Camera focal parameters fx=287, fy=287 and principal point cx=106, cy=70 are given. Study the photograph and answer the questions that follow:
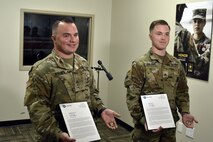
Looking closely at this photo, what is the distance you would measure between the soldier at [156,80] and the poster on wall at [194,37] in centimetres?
74

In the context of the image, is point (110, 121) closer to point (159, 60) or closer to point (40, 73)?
point (40, 73)

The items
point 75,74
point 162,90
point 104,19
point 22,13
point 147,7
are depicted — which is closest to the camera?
point 75,74

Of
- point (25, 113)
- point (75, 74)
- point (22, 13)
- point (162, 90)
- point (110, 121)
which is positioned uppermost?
point (22, 13)

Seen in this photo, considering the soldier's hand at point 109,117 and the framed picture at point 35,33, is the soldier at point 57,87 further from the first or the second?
the framed picture at point 35,33

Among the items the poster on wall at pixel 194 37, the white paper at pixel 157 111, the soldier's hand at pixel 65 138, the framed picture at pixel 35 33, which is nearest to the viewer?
the soldier's hand at pixel 65 138

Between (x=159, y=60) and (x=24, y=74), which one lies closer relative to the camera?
(x=159, y=60)

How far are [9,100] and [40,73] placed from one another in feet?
9.29

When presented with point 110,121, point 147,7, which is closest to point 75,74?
point 110,121

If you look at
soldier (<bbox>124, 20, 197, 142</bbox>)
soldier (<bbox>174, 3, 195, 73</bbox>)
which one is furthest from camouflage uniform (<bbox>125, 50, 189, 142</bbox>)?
soldier (<bbox>174, 3, 195, 73</bbox>)

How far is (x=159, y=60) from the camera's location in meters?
2.45

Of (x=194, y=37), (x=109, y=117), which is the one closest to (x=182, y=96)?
(x=109, y=117)

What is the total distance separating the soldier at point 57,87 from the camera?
1837mm

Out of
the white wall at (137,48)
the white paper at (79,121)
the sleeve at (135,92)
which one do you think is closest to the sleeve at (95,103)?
the white paper at (79,121)

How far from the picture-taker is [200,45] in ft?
10.3
